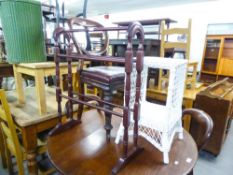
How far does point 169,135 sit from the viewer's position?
914mm

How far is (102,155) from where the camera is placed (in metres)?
0.94

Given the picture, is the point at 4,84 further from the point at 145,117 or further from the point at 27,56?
the point at 145,117

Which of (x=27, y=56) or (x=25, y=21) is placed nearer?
(x=25, y=21)

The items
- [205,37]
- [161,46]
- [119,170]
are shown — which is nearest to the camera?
[119,170]

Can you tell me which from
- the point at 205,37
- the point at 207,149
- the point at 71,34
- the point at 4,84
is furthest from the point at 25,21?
the point at 205,37

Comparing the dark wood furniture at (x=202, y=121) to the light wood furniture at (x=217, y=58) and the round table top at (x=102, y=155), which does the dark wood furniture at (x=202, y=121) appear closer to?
the round table top at (x=102, y=155)

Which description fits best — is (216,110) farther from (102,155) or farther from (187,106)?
(102,155)

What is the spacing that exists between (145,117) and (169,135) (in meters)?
0.16

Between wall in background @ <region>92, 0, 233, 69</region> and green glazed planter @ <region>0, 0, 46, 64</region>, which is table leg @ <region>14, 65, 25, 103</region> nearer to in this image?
green glazed planter @ <region>0, 0, 46, 64</region>

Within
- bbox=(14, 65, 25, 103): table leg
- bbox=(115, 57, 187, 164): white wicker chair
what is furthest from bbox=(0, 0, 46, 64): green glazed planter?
bbox=(115, 57, 187, 164): white wicker chair

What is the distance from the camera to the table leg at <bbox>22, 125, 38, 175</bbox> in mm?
1369

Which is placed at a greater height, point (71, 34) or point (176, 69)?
point (71, 34)

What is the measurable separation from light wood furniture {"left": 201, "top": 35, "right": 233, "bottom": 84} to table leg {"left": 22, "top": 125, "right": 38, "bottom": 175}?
483 cm

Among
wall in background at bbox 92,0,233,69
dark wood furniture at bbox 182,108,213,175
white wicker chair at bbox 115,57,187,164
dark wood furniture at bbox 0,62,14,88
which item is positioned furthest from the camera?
wall in background at bbox 92,0,233,69
